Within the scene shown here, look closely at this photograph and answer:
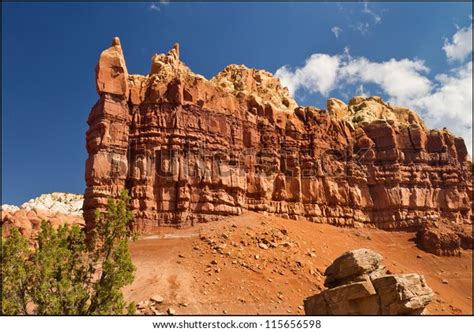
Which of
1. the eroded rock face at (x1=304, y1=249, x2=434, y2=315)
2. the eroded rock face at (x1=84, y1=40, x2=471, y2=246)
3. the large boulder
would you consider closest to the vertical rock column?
the eroded rock face at (x1=84, y1=40, x2=471, y2=246)

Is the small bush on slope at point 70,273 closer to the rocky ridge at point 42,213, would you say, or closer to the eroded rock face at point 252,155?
the rocky ridge at point 42,213

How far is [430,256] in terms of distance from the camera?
5703cm

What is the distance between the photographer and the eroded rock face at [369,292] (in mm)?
18734

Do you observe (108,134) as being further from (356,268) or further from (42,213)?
(42,213)

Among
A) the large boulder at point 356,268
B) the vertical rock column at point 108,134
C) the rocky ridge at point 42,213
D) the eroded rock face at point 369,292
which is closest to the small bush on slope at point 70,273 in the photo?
the eroded rock face at point 369,292

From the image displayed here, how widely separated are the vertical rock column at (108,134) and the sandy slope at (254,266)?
6.54 metres

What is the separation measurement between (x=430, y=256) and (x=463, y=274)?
422 cm

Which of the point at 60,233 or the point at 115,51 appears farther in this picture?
the point at 115,51

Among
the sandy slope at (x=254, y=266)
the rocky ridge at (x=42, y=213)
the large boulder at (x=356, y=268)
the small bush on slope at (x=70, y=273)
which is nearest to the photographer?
the small bush on slope at (x=70, y=273)

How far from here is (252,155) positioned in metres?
57.2

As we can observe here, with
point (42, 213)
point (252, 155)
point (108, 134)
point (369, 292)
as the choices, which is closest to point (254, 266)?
point (252, 155)

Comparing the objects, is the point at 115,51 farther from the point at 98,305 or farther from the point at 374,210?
the point at 374,210

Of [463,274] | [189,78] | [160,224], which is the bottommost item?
[463,274]

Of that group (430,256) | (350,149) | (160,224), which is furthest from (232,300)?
(350,149)
